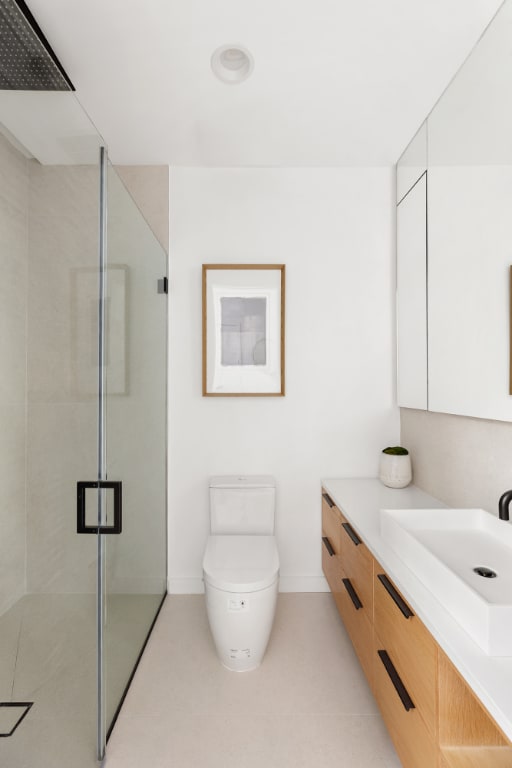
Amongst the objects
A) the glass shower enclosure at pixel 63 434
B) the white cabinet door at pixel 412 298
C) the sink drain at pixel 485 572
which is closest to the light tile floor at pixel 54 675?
the glass shower enclosure at pixel 63 434

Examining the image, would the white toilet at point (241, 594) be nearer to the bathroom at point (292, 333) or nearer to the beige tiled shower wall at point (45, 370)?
the bathroom at point (292, 333)

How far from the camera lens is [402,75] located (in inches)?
69.0

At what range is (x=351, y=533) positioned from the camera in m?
1.80

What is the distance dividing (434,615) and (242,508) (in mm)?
1346

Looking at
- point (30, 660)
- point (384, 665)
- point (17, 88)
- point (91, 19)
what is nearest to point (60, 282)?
point (17, 88)

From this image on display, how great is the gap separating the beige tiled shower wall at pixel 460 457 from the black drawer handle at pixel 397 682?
0.68 metres

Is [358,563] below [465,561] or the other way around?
below

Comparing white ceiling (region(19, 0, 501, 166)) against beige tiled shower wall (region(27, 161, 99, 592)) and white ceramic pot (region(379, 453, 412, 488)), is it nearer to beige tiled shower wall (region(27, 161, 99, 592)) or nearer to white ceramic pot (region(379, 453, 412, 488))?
beige tiled shower wall (region(27, 161, 99, 592))

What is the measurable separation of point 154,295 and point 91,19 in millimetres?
1077

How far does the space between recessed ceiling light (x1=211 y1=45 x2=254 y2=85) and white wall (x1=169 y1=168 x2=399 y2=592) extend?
724 mm

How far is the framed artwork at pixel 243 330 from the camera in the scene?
2.43 meters

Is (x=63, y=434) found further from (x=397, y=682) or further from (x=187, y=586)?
(x=187, y=586)

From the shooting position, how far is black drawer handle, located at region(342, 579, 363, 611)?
171 centimetres

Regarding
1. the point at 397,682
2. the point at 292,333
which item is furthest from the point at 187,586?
the point at 292,333
